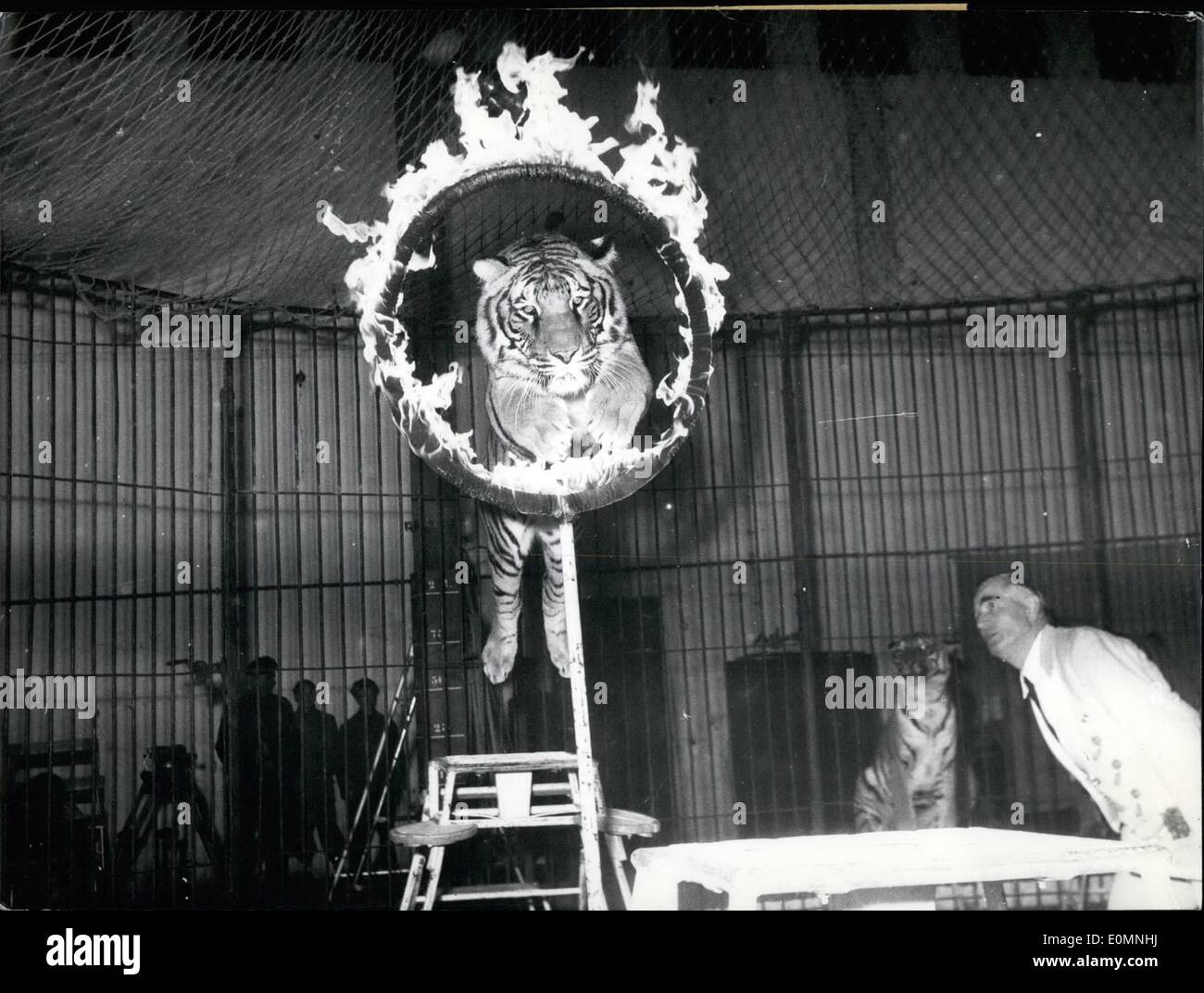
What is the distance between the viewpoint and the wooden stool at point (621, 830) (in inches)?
112

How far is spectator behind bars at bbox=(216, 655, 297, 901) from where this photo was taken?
2881 millimetres

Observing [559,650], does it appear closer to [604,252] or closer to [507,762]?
[507,762]

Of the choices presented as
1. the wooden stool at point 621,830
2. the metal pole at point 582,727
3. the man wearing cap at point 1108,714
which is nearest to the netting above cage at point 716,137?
the metal pole at point 582,727

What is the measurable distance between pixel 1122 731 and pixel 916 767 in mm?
546

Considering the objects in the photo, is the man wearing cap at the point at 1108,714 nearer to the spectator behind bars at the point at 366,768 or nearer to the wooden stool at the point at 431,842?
the wooden stool at the point at 431,842

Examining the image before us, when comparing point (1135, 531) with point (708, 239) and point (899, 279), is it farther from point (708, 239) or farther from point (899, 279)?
point (708, 239)

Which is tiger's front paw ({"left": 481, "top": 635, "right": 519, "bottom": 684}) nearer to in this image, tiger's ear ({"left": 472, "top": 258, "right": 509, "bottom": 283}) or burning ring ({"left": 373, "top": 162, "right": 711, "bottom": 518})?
burning ring ({"left": 373, "top": 162, "right": 711, "bottom": 518})

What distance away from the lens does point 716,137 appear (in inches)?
118

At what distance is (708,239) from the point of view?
2992mm

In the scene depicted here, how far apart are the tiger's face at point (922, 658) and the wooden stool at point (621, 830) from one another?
74 cm

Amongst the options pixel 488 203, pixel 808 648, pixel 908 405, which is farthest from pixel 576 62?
pixel 808 648

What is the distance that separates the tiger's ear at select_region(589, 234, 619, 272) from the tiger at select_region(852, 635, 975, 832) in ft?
→ 4.02
